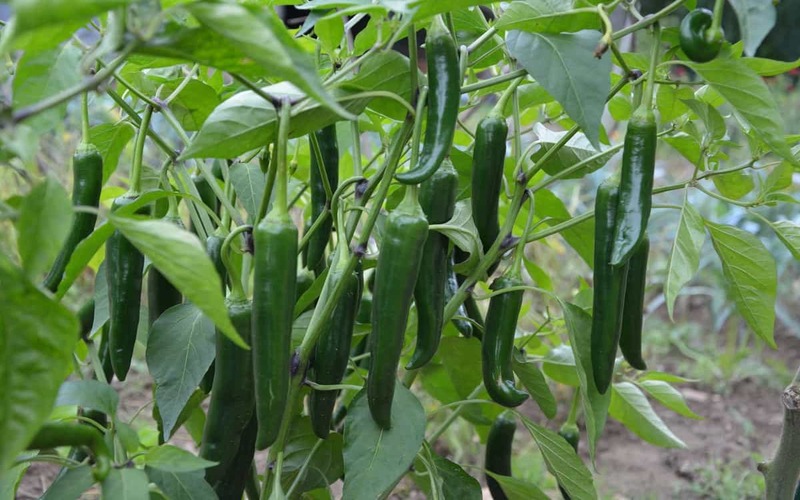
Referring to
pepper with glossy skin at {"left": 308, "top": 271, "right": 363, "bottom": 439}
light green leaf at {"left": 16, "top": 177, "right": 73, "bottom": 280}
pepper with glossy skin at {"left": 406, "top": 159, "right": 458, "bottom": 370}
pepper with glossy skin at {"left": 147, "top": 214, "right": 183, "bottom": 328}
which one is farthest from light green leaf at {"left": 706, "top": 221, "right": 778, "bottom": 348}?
light green leaf at {"left": 16, "top": 177, "right": 73, "bottom": 280}

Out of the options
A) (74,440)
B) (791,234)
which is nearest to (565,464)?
(791,234)

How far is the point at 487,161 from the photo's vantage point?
96cm

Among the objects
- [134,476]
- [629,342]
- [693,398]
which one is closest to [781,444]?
[629,342]

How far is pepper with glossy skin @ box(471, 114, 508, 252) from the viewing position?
95cm

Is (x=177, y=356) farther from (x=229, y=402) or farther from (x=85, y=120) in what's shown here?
(x=85, y=120)

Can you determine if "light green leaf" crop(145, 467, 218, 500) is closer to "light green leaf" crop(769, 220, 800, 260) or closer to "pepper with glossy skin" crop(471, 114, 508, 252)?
"pepper with glossy skin" crop(471, 114, 508, 252)

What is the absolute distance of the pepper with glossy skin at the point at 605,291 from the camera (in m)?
0.92

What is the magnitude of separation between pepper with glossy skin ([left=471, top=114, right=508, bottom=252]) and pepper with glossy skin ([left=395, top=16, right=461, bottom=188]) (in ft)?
0.44

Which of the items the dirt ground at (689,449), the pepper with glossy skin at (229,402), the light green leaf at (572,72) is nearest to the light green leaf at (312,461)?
the pepper with glossy skin at (229,402)

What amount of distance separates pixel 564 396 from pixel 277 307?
2.15 meters

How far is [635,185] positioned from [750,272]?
1.05ft

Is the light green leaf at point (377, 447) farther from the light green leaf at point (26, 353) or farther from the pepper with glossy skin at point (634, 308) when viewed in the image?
the light green leaf at point (26, 353)

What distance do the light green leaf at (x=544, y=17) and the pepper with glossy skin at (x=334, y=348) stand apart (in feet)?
1.05

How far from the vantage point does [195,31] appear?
61 cm
